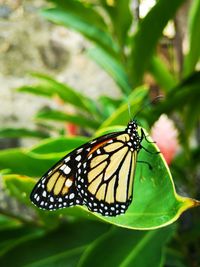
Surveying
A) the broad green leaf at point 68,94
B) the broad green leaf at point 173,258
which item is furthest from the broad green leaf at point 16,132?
the broad green leaf at point 173,258

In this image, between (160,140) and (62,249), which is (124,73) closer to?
(160,140)

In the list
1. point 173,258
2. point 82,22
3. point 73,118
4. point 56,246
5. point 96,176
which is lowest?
point 173,258

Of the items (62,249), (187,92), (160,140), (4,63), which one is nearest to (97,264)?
(62,249)

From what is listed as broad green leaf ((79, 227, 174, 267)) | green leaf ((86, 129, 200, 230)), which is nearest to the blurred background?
broad green leaf ((79, 227, 174, 267))

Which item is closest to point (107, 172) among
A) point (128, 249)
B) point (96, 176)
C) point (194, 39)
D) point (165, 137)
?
point (96, 176)

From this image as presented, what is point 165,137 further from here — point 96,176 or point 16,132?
point 16,132

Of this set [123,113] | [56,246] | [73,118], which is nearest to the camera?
[123,113]
